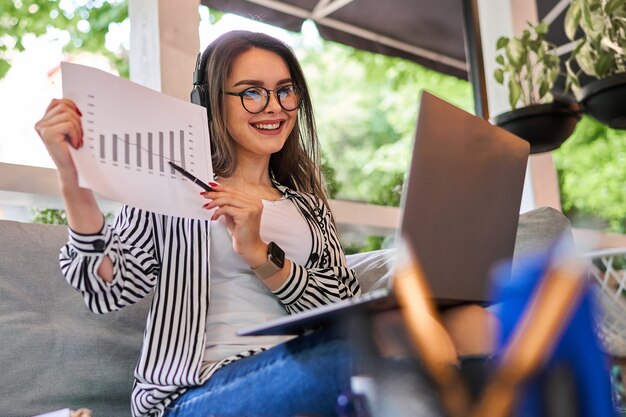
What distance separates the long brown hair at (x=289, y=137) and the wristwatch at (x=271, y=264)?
11.7 inches

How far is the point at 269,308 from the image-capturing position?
1.50 meters

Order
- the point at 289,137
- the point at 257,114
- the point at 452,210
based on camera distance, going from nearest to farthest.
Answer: the point at 452,210 → the point at 257,114 → the point at 289,137

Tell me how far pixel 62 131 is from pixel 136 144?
134 mm

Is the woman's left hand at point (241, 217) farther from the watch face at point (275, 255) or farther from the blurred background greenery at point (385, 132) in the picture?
the blurred background greenery at point (385, 132)

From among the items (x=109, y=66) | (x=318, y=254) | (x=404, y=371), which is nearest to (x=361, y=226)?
(x=318, y=254)

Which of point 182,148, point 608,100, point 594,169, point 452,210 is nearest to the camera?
point 452,210

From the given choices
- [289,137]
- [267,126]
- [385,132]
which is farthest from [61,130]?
[385,132]

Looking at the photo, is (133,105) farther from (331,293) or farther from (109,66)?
(109,66)

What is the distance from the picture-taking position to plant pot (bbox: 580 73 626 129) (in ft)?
8.43

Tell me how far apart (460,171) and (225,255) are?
588mm

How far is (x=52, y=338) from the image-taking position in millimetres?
1507

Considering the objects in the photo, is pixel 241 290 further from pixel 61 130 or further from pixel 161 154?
pixel 61 130

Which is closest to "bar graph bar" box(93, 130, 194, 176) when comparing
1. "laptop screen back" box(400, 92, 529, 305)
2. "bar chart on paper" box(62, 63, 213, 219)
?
"bar chart on paper" box(62, 63, 213, 219)

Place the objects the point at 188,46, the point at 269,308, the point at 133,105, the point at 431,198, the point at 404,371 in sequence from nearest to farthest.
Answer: the point at 404,371 → the point at 431,198 → the point at 133,105 → the point at 269,308 → the point at 188,46
